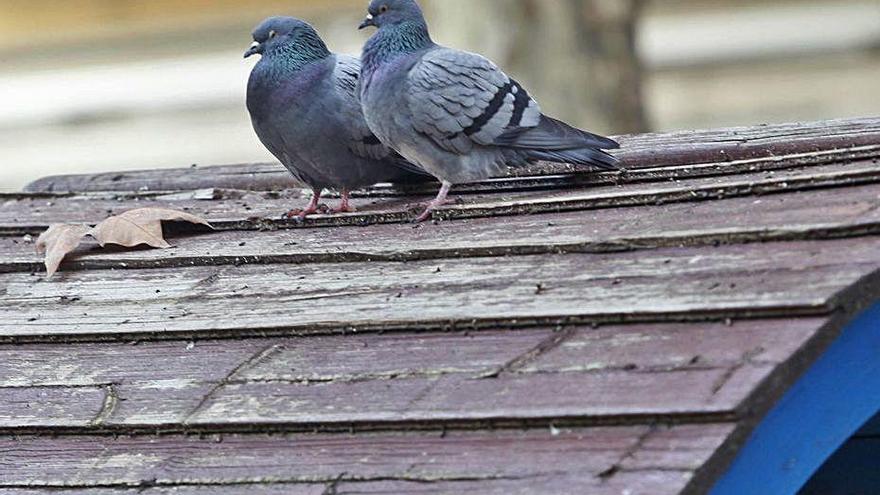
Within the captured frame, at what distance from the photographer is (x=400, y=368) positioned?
2426mm

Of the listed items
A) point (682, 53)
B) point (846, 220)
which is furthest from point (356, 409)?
point (682, 53)

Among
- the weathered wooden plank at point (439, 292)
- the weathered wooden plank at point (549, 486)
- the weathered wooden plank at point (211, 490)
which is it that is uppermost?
the weathered wooden plank at point (439, 292)

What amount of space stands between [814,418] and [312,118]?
168 cm

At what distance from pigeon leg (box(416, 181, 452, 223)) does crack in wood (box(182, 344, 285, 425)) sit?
0.62m

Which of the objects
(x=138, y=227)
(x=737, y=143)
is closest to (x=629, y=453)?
(x=737, y=143)

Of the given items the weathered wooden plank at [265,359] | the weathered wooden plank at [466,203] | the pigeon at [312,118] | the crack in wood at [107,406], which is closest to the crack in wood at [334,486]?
the weathered wooden plank at [265,359]

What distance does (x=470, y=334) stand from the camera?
2455 millimetres

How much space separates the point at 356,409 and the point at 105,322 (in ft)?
2.48

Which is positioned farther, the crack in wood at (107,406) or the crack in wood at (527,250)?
the crack in wood at (107,406)

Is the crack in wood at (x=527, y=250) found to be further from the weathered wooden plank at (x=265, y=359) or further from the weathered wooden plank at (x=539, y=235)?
the weathered wooden plank at (x=265, y=359)

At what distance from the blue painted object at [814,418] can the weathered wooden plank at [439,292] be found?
Result: 0.12m

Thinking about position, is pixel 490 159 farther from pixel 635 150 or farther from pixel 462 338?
pixel 462 338

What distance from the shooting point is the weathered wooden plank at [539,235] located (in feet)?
8.18

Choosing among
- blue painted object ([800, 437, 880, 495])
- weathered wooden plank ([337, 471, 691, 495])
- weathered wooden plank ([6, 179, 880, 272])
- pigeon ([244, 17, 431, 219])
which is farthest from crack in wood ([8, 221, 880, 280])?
blue painted object ([800, 437, 880, 495])
